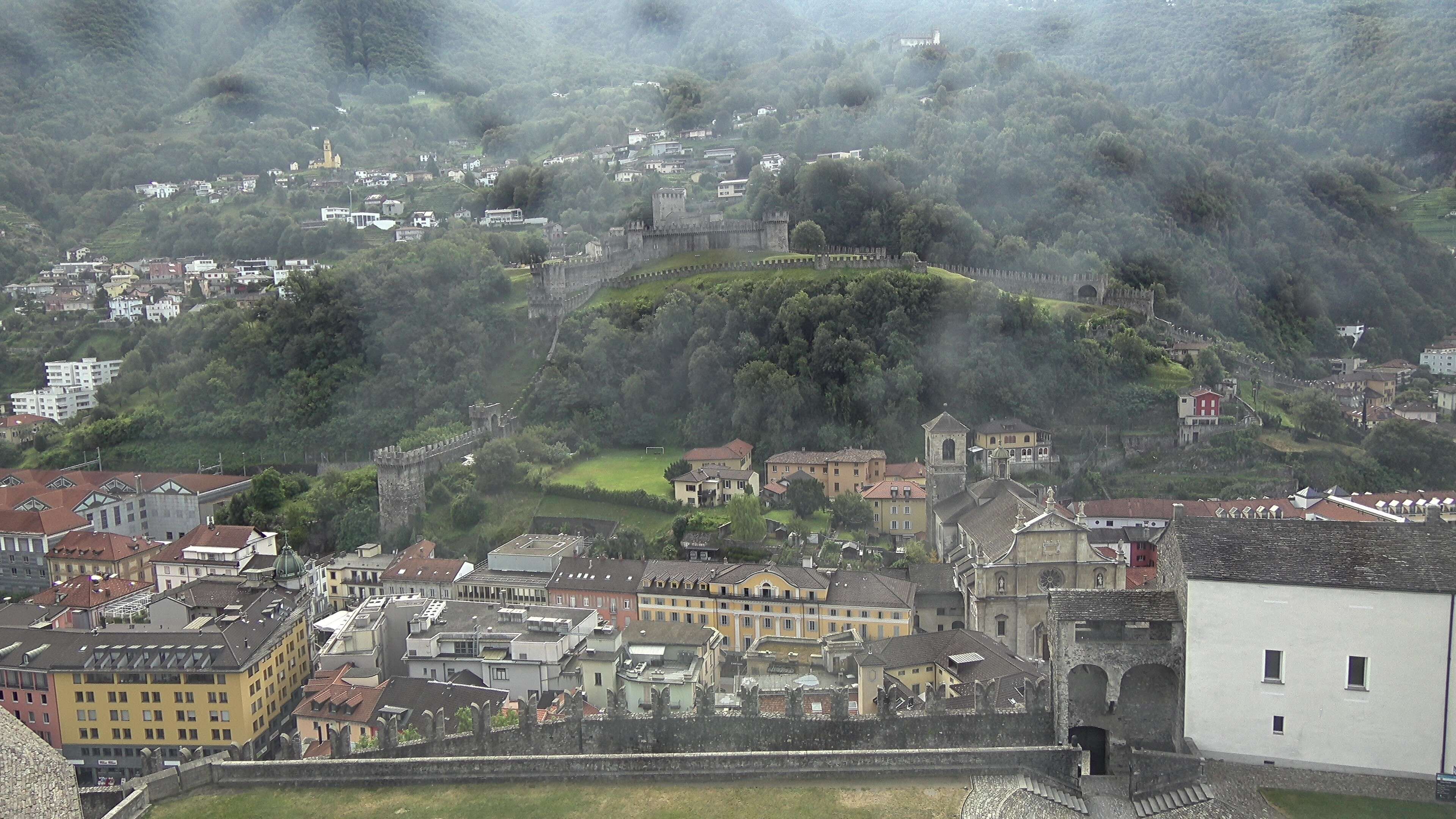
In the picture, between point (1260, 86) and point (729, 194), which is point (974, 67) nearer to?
point (729, 194)

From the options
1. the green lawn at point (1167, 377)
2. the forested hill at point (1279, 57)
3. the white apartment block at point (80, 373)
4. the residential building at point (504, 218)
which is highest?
the forested hill at point (1279, 57)

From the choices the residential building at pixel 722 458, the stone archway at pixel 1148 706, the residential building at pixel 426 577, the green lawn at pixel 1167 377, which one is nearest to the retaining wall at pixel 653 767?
the stone archway at pixel 1148 706

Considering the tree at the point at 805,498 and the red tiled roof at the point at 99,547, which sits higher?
the tree at the point at 805,498

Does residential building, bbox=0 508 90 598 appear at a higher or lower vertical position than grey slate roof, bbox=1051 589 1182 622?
lower

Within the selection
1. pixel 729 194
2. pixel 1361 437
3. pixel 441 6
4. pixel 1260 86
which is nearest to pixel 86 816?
pixel 1361 437

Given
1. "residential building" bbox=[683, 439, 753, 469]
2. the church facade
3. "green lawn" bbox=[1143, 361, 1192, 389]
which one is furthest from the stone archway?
"green lawn" bbox=[1143, 361, 1192, 389]

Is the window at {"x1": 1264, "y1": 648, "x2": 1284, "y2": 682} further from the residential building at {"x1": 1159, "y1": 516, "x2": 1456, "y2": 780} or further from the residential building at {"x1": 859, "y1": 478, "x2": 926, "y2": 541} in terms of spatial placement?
the residential building at {"x1": 859, "y1": 478, "x2": 926, "y2": 541}

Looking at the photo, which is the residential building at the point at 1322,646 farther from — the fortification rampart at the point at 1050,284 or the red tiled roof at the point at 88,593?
the fortification rampart at the point at 1050,284
